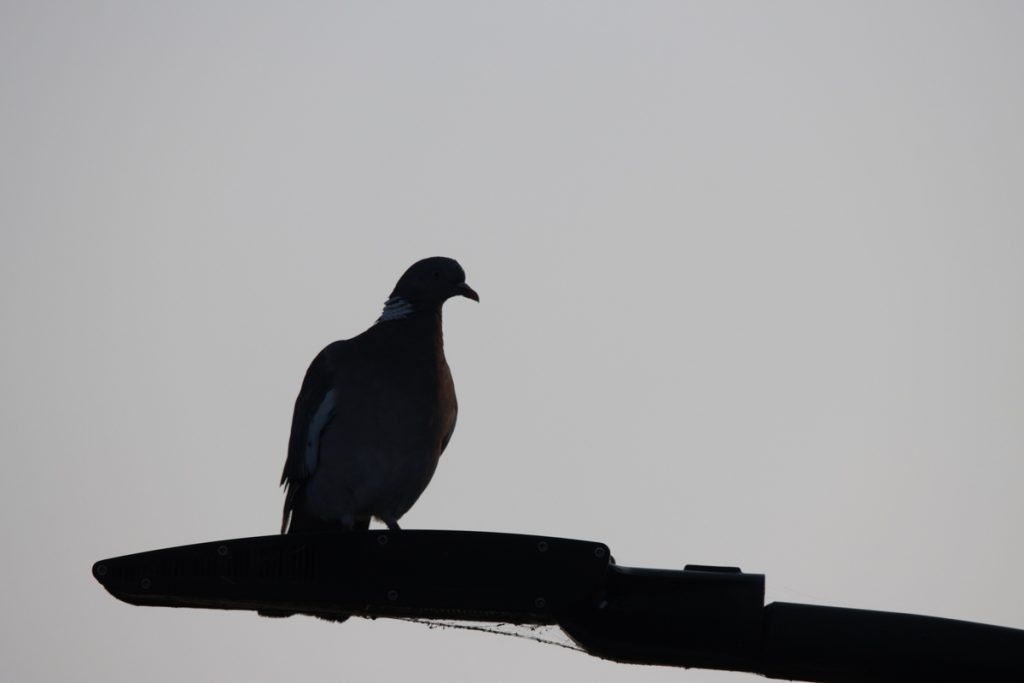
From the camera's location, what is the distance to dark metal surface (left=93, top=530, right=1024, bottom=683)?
148 inches

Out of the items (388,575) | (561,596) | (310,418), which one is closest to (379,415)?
(310,418)

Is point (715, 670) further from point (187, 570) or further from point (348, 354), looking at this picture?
point (348, 354)

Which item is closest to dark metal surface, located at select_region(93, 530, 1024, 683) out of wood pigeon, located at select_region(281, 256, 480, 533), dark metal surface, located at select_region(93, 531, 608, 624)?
dark metal surface, located at select_region(93, 531, 608, 624)

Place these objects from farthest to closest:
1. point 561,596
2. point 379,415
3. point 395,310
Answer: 1. point 395,310
2. point 379,415
3. point 561,596

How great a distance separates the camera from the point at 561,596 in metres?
3.81

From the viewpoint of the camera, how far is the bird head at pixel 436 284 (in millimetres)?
8188

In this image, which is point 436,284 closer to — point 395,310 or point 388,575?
point 395,310

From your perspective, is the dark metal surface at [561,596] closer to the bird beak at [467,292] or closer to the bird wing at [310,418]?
the bird wing at [310,418]

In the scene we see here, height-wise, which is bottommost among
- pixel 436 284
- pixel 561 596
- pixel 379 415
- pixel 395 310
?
pixel 561 596

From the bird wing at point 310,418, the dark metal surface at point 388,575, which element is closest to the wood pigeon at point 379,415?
the bird wing at point 310,418

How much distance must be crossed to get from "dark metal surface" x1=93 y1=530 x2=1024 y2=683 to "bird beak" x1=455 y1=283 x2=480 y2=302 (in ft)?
14.4

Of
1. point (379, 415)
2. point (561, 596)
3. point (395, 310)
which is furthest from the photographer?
point (395, 310)

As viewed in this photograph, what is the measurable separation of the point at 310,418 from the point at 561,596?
4.34 m

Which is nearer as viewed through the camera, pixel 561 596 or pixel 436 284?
pixel 561 596
